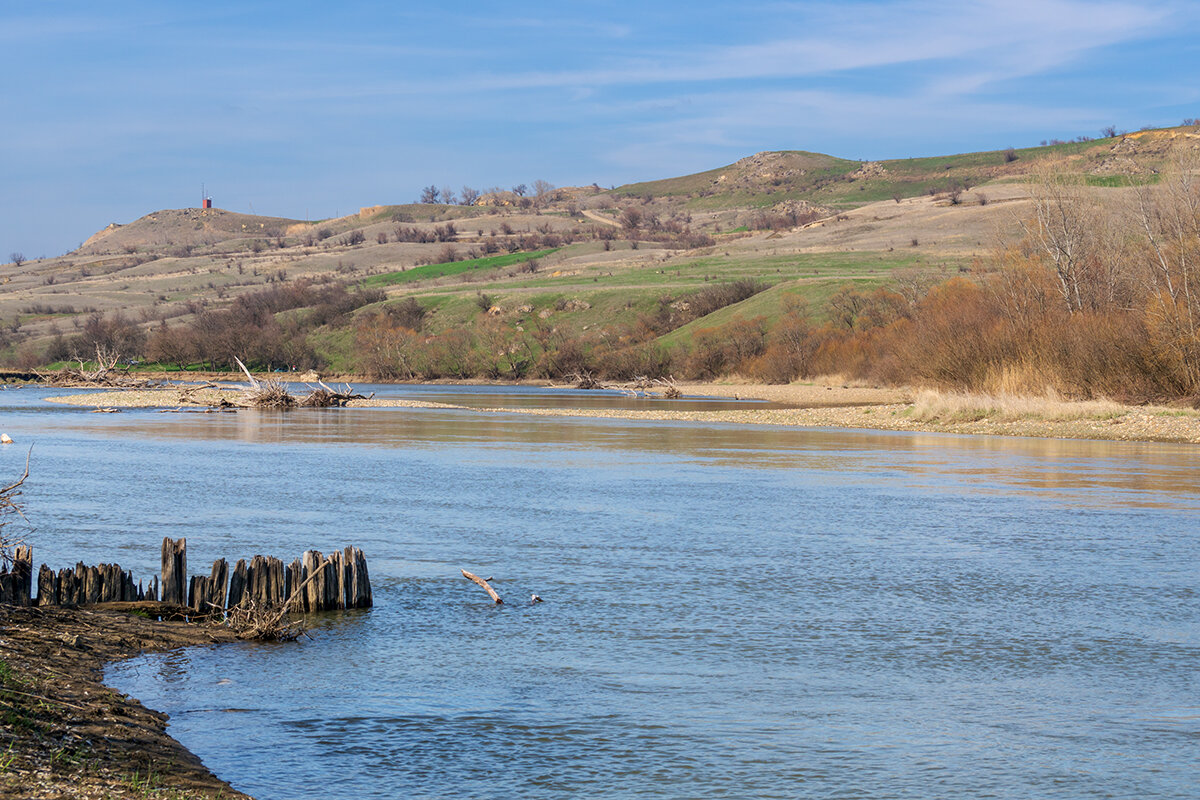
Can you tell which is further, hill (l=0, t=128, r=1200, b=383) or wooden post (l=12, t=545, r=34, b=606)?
hill (l=0, t=128, r=1200, b=383)

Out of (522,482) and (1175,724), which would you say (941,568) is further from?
(522,482)

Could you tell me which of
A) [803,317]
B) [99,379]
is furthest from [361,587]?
[803,317]

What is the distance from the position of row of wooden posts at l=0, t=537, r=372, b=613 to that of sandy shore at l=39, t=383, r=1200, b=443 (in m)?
33.3

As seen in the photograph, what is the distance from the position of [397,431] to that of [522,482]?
18915mm

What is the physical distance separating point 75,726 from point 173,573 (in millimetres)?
4918

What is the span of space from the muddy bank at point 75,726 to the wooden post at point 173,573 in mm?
1330

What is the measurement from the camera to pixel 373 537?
19625 millimetres

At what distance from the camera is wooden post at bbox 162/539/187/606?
1336 cm

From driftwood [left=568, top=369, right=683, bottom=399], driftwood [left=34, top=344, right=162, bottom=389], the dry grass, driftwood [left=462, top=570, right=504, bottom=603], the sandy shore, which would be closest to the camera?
driftwood [left=462, top=570, right=504, bottom=603]

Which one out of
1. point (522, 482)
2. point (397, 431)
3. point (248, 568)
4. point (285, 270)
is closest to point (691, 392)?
point (397, 431)

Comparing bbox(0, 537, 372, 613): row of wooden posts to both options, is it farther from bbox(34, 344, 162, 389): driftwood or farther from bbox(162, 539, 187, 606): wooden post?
bbox(34, 344, 162, 389): driftwood

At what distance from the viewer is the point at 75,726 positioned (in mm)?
8609

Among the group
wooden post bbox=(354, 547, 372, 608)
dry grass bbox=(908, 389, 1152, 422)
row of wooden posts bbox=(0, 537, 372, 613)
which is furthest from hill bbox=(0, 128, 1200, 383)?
row of wooden posts bbox=(0, 537, 372, 613)

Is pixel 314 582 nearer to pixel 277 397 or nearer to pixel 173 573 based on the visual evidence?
pixel 173 573
